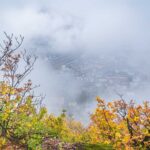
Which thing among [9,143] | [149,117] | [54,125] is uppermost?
[54,125]

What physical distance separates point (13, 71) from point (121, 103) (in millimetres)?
11196

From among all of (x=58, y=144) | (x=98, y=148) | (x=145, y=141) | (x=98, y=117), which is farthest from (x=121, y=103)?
(x=145, y=141)

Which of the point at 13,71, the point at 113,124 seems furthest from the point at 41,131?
the point at 113,124

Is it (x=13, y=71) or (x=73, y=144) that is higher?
(x=13, y=71)

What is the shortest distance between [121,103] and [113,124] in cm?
393

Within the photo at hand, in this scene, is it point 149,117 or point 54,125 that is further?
point 54,125


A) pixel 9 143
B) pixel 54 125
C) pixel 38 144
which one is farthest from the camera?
pixel 54 125

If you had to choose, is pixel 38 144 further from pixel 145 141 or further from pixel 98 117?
pixel 98 117

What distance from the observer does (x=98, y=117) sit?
36.8 meters

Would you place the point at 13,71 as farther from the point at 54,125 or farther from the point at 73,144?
the point at 54,125

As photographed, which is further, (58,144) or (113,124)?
(113,124)

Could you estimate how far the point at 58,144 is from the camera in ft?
69.1

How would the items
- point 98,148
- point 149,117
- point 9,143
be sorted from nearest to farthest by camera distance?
point 9,143 → point 149,117 → point 98,148

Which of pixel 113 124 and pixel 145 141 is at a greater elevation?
pixel 113 124
